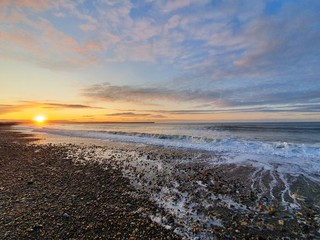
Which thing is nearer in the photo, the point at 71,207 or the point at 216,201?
the point at 71,207

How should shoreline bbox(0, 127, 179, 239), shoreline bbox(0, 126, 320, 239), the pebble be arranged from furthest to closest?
1. the pebble
2. shoreline bbox(0, 126, 320, 239)
3. shoreline bbox(0, 127, 179, 239)

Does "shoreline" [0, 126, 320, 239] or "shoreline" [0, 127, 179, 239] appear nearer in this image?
"shoreline" [0, 127, 179, 239]

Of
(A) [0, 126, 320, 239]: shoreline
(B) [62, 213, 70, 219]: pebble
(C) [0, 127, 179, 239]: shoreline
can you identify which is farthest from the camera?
(B) [62, 213, 70, 219]: pebble

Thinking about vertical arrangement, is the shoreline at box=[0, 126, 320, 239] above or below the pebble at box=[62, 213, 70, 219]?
below

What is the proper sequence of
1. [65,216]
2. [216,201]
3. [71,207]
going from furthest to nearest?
1. [216,201]
2. [71,207]
3. [65,216]

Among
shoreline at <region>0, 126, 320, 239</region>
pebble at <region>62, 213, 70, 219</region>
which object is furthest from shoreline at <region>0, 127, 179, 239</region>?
shoreline at <region>0, 126, 320, 239</region>

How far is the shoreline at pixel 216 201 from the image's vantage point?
194 inches

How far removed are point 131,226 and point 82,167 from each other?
7525mm

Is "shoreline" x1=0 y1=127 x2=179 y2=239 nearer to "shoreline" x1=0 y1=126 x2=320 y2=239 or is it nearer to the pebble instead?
the pebble

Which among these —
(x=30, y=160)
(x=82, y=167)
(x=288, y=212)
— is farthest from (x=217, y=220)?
(x=30, y=160)

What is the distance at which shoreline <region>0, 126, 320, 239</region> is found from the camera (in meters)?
4.93

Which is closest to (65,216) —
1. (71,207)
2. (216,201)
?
(71,207)

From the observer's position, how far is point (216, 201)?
22.1 feet

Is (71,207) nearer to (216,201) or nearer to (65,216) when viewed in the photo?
(65,216)
